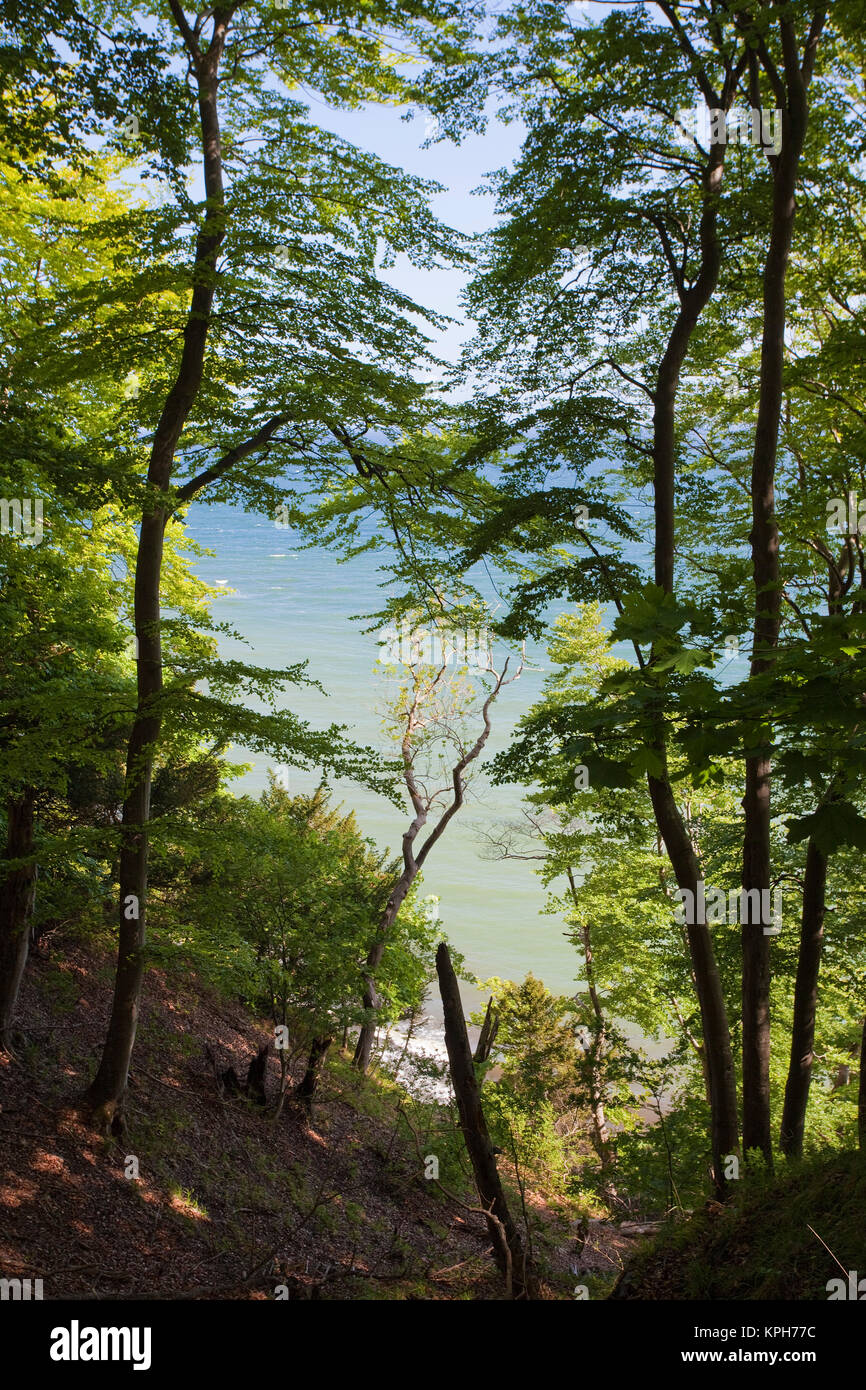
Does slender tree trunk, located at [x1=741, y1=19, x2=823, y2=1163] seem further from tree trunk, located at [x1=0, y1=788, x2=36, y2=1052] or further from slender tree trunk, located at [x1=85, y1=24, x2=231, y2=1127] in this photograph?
tree trunk, located at [x1=0, y1=788, x2=36, y2=1052]

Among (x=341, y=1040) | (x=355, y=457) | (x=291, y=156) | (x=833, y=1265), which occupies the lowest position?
(x=341, y=1040)

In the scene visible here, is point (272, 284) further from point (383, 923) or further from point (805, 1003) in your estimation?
point (383, 923)

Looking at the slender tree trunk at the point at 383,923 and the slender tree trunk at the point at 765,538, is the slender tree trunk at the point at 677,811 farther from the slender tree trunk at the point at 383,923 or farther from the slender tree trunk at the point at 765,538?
the slender tree trunk at the point at 383,923

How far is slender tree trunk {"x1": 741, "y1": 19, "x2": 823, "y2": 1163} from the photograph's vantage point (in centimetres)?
681

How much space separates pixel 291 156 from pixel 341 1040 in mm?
15307

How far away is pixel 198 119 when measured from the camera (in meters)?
8.40

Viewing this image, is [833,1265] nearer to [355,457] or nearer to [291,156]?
[355,457]

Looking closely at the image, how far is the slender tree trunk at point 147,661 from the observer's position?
8.12m

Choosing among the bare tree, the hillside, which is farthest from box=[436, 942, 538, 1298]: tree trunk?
the bare tree

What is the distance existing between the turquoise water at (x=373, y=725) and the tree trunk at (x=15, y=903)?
2.83 meters

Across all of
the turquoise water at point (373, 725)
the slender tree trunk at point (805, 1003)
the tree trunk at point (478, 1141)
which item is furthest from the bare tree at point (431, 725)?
the slender tree trunk at point (805, 1003)

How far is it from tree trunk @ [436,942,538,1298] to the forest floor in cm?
31

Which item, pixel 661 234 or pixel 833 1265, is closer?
pixel 833 1265
